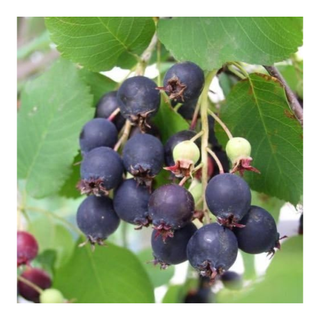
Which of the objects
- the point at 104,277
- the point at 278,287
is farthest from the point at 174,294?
the point at 278,287

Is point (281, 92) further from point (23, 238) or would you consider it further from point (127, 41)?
point (23, 238)

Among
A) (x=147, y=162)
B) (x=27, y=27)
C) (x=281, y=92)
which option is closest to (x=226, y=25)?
(x=281, y=92)

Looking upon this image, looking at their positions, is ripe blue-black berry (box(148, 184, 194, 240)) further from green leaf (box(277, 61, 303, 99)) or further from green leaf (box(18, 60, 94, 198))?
green leaf (box(277, 61, 303, 99))

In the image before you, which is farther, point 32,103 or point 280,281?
point 32,103

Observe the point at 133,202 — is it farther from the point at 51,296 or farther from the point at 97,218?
the point at 51,296

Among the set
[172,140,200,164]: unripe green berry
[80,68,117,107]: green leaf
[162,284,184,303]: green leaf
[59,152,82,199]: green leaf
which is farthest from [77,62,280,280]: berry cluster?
[162,284,184,303]: green leaf

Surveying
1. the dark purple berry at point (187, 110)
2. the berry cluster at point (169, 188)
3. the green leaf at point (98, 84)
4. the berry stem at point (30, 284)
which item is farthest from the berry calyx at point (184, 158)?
the berry stem at point (30, 284)
